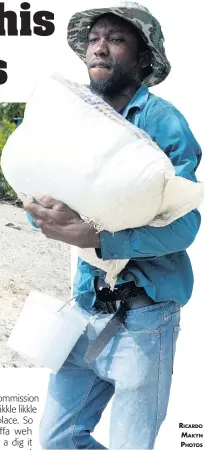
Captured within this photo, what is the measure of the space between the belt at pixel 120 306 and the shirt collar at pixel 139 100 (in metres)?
0.44

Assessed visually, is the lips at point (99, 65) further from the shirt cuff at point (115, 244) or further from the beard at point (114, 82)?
the shirt cuff at point (115, 244)

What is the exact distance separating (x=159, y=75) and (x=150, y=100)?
0.26 m

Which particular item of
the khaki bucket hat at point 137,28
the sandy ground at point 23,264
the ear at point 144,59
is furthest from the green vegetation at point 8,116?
the ear at point 144,59

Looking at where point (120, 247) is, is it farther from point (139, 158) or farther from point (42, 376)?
point (42, 376)

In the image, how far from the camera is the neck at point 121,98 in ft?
6.36

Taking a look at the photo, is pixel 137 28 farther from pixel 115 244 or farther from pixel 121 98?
pixel 115 244

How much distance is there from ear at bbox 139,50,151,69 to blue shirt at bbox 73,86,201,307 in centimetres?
13

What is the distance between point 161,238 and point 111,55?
502mm

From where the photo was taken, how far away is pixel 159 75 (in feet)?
6.79

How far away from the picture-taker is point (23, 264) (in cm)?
329

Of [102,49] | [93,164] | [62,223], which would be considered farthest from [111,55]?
[62,223]

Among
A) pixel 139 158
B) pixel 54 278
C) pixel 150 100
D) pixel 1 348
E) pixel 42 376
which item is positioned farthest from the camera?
pixel 54 278

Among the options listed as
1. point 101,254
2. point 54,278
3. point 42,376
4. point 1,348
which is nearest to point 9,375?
point 42,376

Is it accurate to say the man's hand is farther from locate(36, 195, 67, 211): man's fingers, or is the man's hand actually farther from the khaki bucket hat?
the khaki bucket hat
